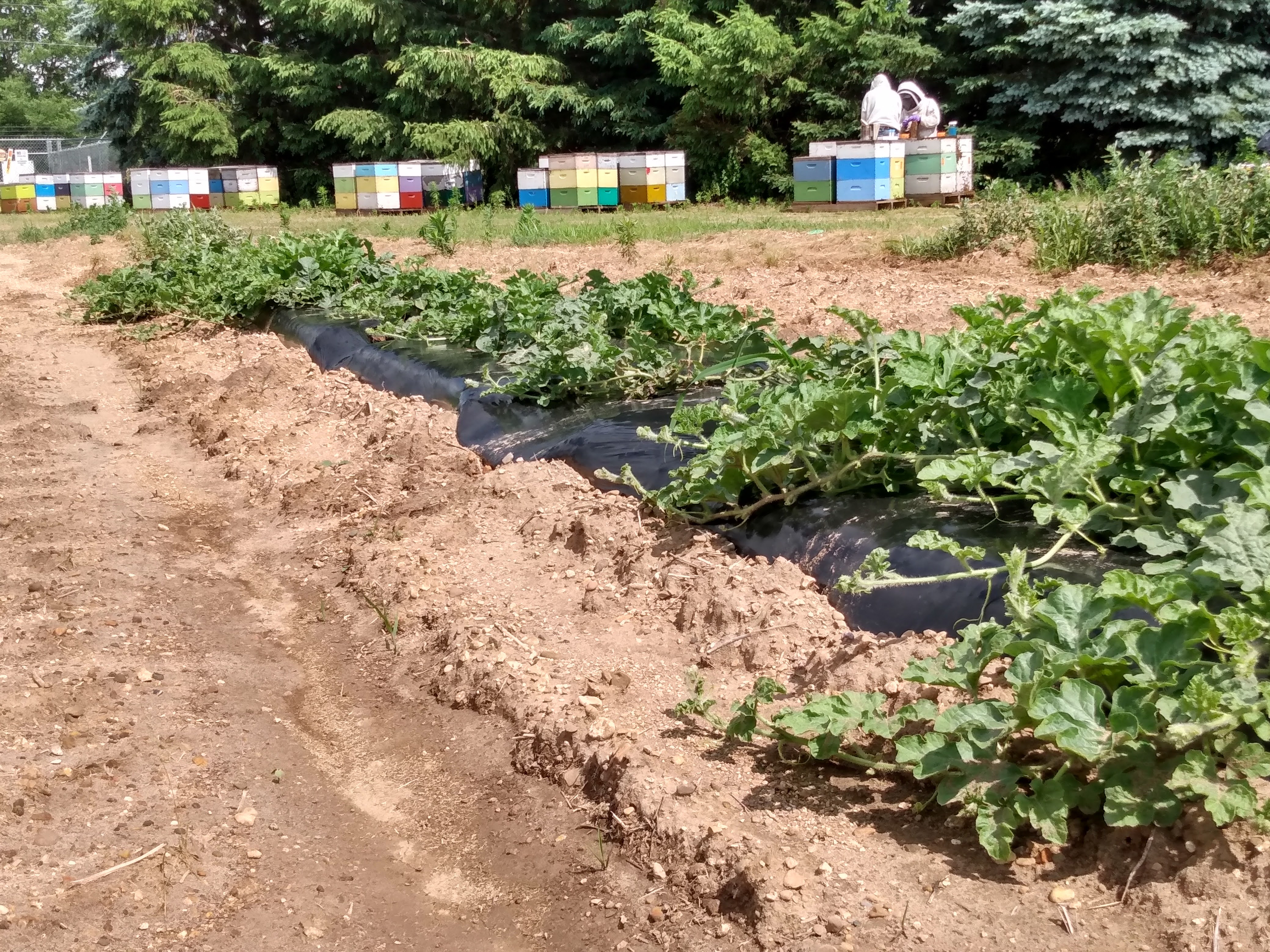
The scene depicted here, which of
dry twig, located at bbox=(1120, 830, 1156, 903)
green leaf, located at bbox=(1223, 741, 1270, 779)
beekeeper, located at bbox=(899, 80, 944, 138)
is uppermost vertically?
beekeeper, located at bbox=(899, 80, 944, 138)

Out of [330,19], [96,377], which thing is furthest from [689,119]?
[96,377]

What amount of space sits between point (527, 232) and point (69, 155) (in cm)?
3486

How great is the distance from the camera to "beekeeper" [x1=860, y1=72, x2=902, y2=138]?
19.4 meters

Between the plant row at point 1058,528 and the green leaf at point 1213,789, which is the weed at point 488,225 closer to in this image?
the plant row at point 1058,528

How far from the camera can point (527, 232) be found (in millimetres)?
14547

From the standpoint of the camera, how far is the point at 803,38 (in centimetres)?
2286

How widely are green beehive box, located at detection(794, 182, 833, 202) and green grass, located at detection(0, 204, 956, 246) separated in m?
0.34

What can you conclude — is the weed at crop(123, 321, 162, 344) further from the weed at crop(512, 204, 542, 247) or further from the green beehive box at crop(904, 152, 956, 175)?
the green beehive box at crop(904, 152, 956, 175)

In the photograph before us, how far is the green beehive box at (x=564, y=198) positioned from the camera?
21.5 m

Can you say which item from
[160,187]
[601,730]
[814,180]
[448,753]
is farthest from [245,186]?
[601,730]

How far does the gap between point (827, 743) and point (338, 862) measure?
51.1 inches

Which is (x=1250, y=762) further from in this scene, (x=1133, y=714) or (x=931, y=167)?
(x=931, y=167)

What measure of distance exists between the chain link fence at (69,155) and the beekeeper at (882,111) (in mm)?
29054

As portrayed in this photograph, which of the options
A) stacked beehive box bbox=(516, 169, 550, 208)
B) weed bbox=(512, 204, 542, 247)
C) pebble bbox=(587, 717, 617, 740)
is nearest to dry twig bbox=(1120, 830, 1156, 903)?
pebble bbox=(587, 717, 617, 740)
